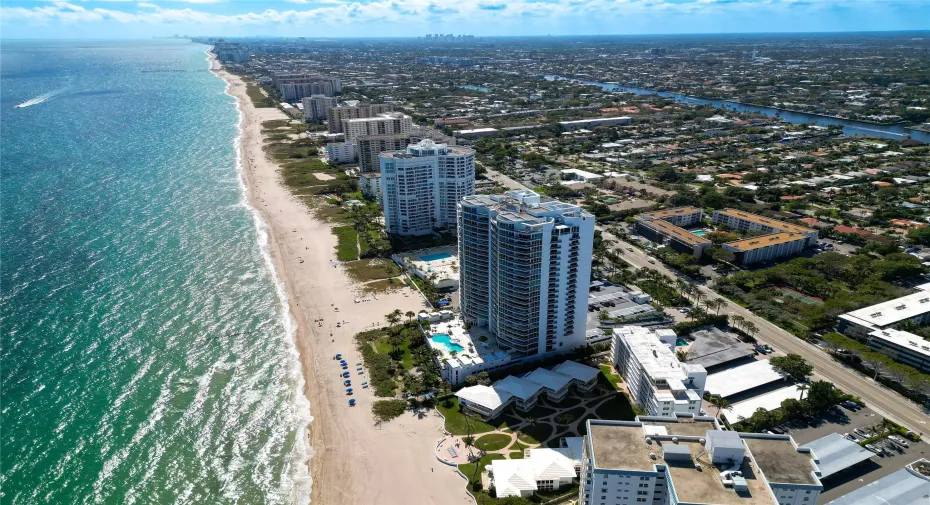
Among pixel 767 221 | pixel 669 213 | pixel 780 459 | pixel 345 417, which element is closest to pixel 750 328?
pixel 780 459

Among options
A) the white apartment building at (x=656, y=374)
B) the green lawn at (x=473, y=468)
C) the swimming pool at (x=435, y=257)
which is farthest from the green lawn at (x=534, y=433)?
the swimming pool at (x=435, y=257)

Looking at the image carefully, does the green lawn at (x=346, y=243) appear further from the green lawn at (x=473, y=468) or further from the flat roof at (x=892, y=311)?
the flat roof at (x=892, y=311)

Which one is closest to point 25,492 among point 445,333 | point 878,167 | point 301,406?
point 301,406

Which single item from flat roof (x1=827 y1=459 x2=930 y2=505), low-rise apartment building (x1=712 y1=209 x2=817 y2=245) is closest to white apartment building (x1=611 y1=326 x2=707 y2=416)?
flat roof (x1=827 y1=459 x2=930 y2=505)

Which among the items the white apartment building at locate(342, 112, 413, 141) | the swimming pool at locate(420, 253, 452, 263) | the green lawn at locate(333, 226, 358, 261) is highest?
the white apartment building at locate(342, 112, 413, 141)

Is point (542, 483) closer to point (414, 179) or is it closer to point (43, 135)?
point (414, 179)

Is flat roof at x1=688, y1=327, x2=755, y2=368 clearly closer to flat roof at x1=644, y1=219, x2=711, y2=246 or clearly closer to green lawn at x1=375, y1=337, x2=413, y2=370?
flat roof at x1=644, y1=219, x2=711, y2=246

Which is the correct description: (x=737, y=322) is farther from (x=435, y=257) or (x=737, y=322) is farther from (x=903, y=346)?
(x=435, y=257)
